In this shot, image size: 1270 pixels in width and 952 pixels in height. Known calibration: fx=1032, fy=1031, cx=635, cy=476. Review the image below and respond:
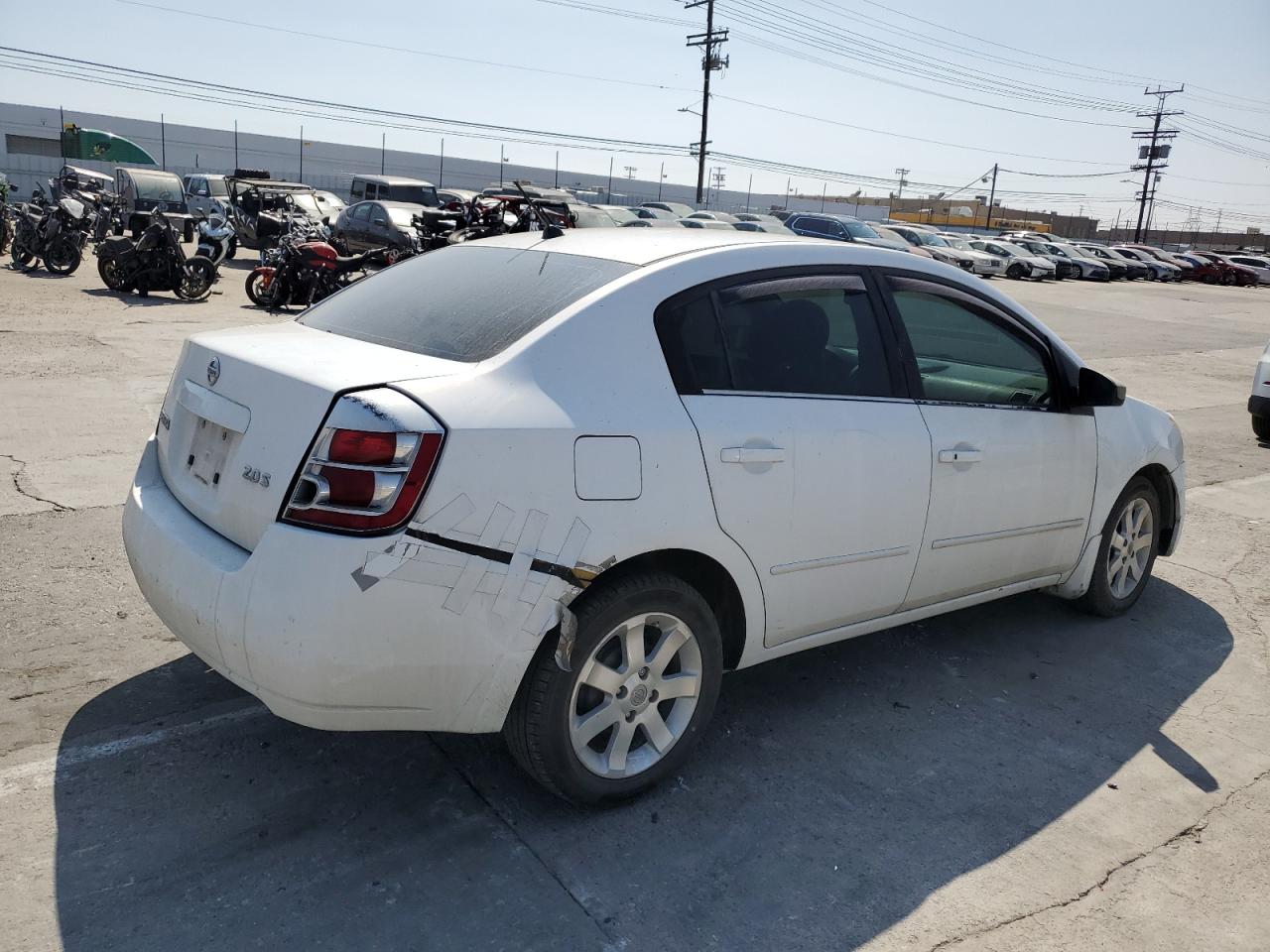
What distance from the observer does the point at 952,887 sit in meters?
2.90

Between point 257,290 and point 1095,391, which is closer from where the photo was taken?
point 1095,391

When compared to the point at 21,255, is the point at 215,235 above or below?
above

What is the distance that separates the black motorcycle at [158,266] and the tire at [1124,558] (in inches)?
585

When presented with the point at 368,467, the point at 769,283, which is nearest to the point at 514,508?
the point at 368,467

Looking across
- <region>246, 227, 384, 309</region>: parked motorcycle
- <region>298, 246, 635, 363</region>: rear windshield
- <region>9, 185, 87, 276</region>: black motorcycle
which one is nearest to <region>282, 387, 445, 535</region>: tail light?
<region>298, 246, 635, 363</region>: rear windshield

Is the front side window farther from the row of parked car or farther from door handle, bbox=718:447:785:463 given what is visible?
the row of parked car

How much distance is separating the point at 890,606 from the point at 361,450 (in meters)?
2.10

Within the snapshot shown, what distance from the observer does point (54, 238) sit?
1878cm

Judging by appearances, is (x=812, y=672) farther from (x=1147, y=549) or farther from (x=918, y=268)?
(x=1147, y=549)

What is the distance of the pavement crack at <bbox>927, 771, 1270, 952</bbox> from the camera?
2.70 m

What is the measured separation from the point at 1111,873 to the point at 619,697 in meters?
1.53

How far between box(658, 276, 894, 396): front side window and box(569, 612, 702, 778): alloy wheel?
768mm

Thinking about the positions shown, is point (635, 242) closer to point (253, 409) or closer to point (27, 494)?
point (253, 409)

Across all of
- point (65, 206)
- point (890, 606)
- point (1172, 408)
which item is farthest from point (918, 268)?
point (65, 206)
